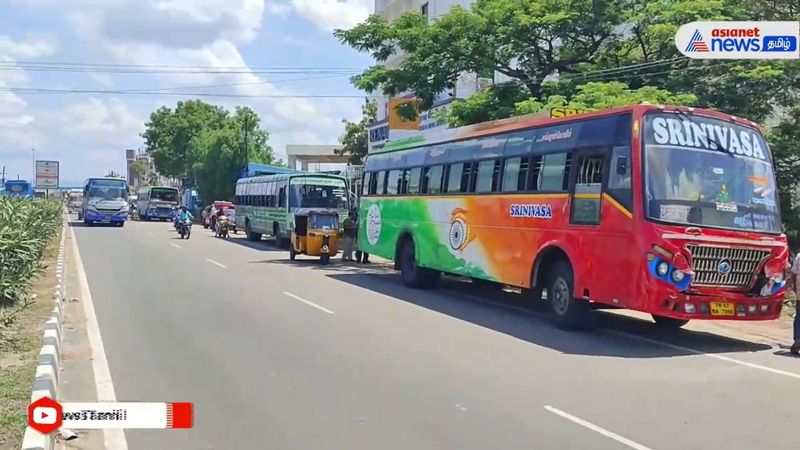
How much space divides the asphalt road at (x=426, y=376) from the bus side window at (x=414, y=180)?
10.5 feet

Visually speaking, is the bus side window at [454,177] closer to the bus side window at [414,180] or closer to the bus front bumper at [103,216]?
the bus side window at [414,180]

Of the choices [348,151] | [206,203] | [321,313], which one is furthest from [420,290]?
[206,203]

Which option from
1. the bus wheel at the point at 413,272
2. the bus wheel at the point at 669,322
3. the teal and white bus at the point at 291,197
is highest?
the teal and white bus at the point at 291,197

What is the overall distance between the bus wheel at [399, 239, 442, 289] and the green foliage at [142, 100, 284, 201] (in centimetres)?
4393

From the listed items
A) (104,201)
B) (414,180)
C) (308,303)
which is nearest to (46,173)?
(104,201)

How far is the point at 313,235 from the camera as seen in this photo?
957 inches

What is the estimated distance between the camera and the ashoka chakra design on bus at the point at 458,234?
15836mm

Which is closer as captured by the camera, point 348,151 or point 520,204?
point 520,204

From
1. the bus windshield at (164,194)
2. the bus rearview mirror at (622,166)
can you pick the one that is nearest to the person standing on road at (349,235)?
the bus rearview mirror at (622,166)

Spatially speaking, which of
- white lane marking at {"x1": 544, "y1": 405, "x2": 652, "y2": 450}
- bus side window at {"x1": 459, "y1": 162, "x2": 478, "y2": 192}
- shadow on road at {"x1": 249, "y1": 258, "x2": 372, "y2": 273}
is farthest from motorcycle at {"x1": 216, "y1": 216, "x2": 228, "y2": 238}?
white lane marking at {"x1": 544, "y1": 405, "x2": 652, "y2": 450}

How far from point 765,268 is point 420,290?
8084mm

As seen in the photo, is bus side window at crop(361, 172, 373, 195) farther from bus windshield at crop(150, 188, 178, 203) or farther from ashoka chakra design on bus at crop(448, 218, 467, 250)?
bus windshield at crop(150, 188, 178, 203)

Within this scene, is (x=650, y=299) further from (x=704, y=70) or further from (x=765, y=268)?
(x=704, y=70)

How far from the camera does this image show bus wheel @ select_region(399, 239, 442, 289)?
707 inches
